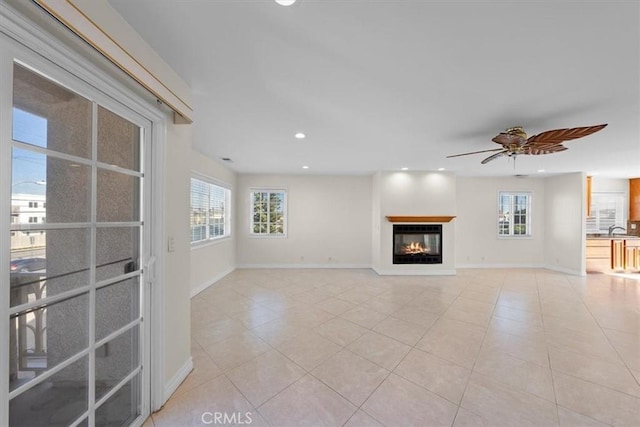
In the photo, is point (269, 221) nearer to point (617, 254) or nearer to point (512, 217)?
point (512, 217)

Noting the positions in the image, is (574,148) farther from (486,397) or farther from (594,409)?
(486,397)

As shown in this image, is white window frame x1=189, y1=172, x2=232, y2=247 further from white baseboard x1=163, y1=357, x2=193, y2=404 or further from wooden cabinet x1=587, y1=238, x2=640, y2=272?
wooden cabinet x1=587, y1=238, x2=640, y2=272

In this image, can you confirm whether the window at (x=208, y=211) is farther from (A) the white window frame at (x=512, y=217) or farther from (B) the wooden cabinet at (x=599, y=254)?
(B) the wooden cabinet at (x=599, y=254)

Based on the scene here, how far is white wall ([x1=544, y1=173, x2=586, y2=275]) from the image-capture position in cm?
530

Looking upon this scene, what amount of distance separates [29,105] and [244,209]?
496 cm

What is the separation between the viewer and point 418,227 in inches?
216

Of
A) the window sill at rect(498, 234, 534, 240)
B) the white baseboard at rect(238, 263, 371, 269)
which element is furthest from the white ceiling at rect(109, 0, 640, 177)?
the white baseboard at rect(238, 263, 371, 269)

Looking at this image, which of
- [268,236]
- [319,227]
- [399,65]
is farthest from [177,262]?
[319,227]

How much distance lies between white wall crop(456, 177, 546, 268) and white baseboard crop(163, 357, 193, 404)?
6.36 metres

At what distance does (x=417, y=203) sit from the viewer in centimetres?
549

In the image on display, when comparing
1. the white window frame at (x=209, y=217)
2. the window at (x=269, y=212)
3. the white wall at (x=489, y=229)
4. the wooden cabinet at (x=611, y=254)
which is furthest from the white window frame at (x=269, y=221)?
the wooden cabinet at (x=611, y=254)

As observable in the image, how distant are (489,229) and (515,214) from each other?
838mm

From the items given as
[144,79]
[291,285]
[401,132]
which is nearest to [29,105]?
[144,79]

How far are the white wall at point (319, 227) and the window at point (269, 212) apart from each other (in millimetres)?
152
